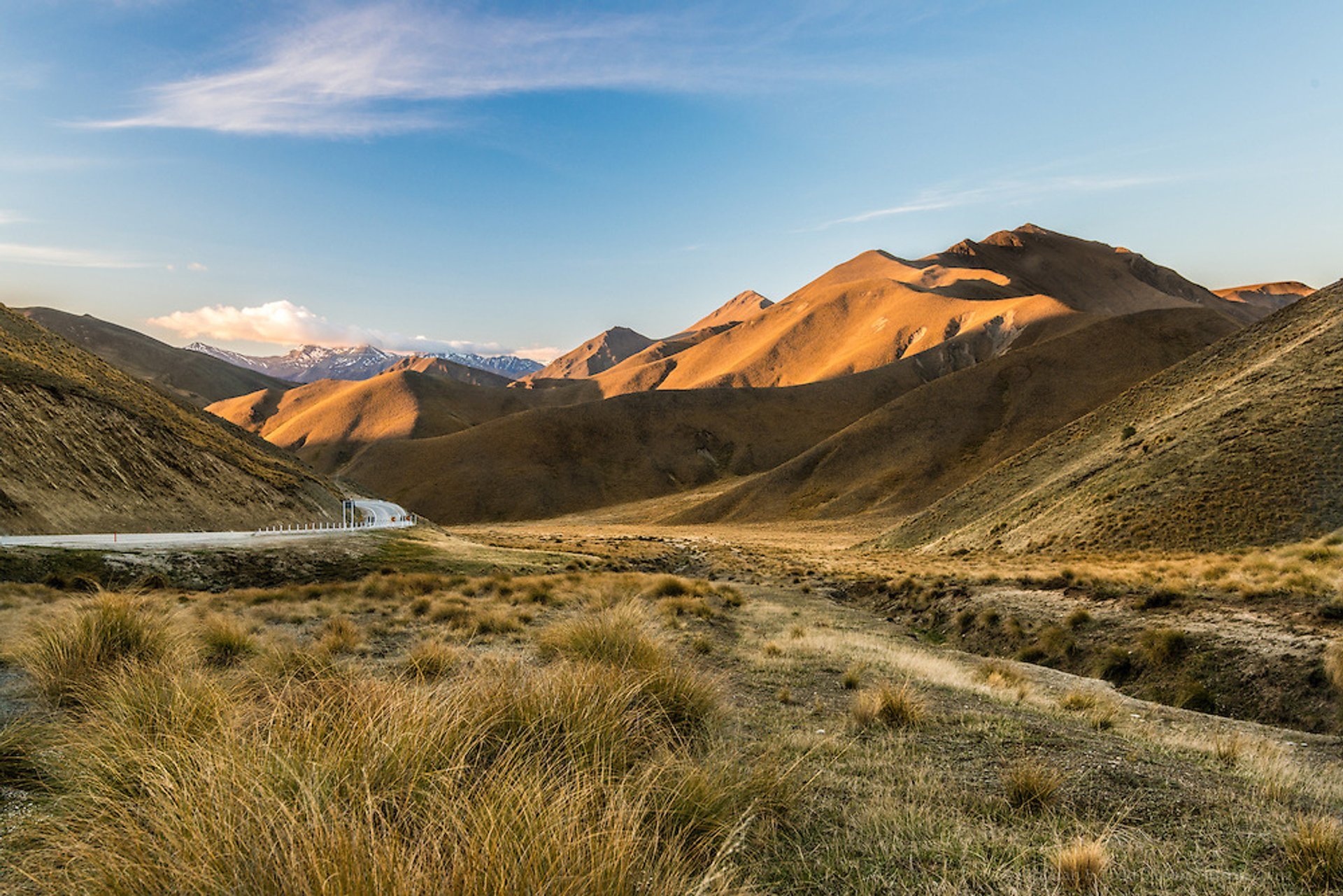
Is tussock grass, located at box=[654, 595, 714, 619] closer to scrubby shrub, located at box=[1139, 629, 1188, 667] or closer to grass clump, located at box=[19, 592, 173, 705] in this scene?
grass clump, located at box=[19, 592, 173, 705]

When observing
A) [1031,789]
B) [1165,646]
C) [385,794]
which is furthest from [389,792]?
[1165,646]

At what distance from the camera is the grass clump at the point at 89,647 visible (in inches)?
239

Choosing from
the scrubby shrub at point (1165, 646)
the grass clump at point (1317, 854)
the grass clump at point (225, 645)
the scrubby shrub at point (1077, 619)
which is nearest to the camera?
the grass clump at point (1317, 854)

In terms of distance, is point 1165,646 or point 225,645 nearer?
point 225,645

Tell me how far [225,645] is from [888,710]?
26.2 ft

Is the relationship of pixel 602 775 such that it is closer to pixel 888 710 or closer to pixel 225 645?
pixel 888 710

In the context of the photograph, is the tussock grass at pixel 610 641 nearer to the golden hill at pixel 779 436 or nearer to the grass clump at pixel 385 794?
the grass clump at pixel 385 794

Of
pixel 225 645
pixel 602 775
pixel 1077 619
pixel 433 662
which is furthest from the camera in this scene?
pixel 1077 619

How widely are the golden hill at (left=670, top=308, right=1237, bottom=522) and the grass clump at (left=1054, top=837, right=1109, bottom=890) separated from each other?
86.4 meters

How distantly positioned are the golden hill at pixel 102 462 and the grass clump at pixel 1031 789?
36.8 meters

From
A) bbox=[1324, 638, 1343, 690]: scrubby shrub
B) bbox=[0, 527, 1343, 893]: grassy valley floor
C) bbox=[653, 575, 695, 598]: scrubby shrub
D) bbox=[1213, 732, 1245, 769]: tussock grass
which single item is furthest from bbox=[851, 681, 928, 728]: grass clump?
bbox=[653, 575, 695, 598]: scrubby shrub

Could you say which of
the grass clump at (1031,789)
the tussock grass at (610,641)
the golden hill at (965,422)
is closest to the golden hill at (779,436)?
the golden hill at (965,422)

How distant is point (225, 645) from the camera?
8.38m

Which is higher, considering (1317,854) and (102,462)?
(1317,854)
